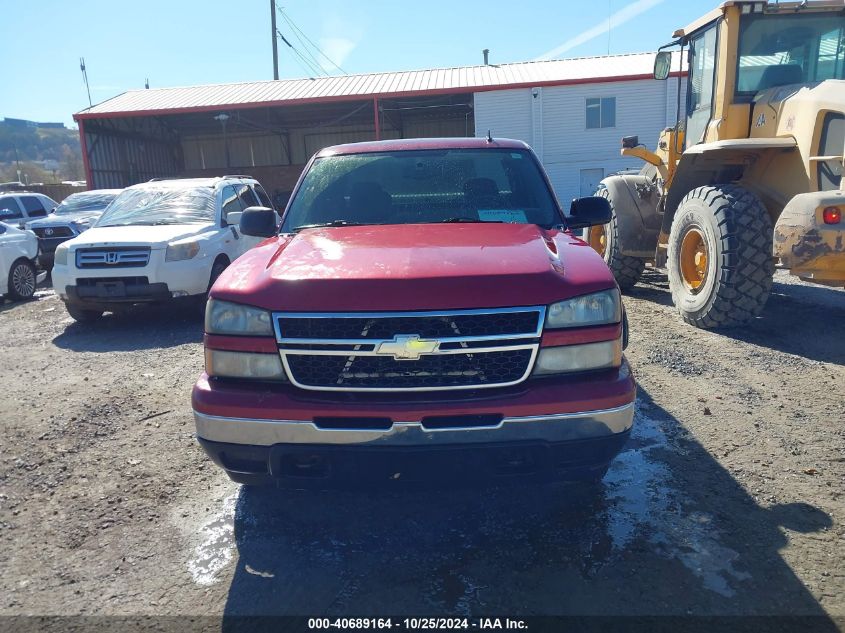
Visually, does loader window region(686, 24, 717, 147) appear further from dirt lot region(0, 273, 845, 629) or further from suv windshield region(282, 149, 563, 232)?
suv windshield region(282, 149, 563, 232)

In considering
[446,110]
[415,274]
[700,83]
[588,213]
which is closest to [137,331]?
[588,213]

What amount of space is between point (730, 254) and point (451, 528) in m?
3.98

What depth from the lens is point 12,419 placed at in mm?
4512

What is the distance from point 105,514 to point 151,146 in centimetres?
2877

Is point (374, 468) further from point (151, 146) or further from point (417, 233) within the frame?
point (151, 146)

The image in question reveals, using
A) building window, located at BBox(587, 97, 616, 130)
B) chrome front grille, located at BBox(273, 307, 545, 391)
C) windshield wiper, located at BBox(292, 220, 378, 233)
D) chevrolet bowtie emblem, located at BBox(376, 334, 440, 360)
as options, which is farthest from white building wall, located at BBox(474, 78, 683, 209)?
chevrolet bowtie emblem, located at BBox(376, 334, 440, 360)

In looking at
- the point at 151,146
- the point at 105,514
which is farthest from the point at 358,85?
the point at 105,514

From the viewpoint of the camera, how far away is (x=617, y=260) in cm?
782

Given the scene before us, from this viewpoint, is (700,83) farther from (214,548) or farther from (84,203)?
(84,203)

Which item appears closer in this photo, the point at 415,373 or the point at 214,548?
the point at 415,373

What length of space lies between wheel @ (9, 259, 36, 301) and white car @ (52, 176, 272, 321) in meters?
2.69

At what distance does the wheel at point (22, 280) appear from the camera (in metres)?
9.62

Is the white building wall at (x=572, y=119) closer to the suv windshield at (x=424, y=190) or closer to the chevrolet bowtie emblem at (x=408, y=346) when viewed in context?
the suv windshield at (x=424, y=190)

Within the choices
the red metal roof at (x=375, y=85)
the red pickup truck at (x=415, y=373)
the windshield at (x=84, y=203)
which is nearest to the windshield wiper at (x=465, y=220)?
the red pickup truck at (x=415, y=373)
